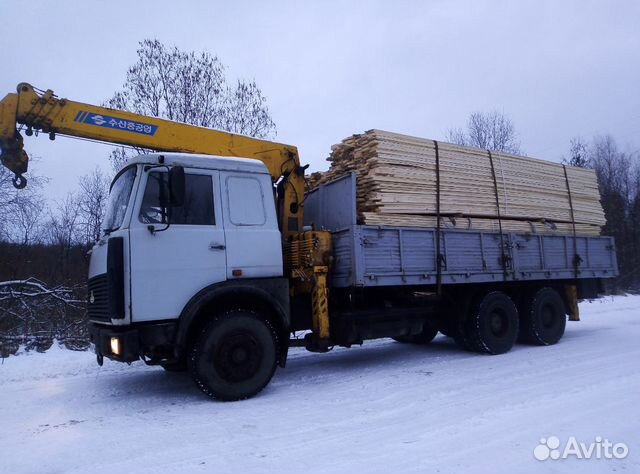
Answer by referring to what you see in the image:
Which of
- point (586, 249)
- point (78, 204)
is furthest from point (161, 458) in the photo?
point (78, 204)

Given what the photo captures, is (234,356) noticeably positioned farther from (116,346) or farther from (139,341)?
(116,346)

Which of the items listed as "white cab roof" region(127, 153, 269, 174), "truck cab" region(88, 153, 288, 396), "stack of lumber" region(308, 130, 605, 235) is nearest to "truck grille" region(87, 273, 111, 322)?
"truck cab" region(88, 153, 288, 396)

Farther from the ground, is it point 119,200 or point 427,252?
point 119,200

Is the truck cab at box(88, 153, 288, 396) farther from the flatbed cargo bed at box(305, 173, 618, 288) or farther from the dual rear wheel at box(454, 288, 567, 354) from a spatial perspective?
the dual rear wheel at box(454, 288, 567, 354)

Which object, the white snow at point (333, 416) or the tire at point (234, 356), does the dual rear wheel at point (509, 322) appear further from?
the tire at point (234, 356)

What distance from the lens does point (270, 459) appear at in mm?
4070

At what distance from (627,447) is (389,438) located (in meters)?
1.96

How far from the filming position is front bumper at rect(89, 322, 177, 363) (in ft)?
17.8

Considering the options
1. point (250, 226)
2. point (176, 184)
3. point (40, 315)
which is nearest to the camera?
point (176, 184)

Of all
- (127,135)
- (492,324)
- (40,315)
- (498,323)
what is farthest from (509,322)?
(40,315)

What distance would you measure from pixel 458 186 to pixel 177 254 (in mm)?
4983

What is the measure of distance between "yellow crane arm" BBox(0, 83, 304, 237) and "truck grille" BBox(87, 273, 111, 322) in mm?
1611

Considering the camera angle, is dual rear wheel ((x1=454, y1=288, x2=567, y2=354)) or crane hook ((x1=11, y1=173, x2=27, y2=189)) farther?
dual rear wheel ((x1=454, y1=288, x2=567, y2=354))

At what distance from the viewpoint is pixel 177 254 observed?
229 inches
